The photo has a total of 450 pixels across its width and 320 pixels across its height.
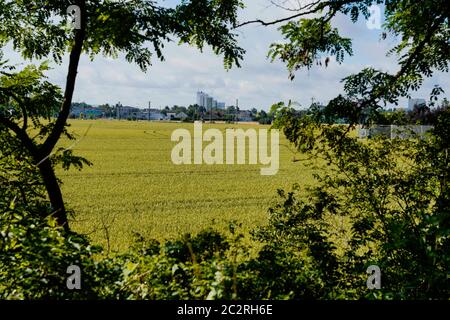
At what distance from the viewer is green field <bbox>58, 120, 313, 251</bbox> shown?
14688mm

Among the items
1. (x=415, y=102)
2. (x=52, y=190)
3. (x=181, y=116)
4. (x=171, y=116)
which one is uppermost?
(x=171, y=116)

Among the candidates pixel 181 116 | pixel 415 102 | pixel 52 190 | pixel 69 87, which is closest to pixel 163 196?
pixel 69 87

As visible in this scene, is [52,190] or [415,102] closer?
[52,190]

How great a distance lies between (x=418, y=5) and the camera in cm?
557

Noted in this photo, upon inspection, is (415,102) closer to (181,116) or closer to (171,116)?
(181,116)

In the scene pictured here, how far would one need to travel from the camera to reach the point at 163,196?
21156 mm

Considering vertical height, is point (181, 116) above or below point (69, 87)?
above

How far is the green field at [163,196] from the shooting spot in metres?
14.7

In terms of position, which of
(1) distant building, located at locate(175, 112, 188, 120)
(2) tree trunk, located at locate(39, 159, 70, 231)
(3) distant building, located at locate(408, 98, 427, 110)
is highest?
(1) distant building, located at locate(175, 112, 188, 120)

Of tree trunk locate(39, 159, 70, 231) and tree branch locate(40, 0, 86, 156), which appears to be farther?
tree branch locate(40, 0, 86, 156)

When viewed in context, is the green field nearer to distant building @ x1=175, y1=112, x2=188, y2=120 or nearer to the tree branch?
the tree branch

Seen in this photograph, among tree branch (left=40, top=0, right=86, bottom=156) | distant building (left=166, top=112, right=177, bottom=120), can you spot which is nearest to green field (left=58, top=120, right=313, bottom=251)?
tree branch (left=40, top=0, right=86, bottom=156)
